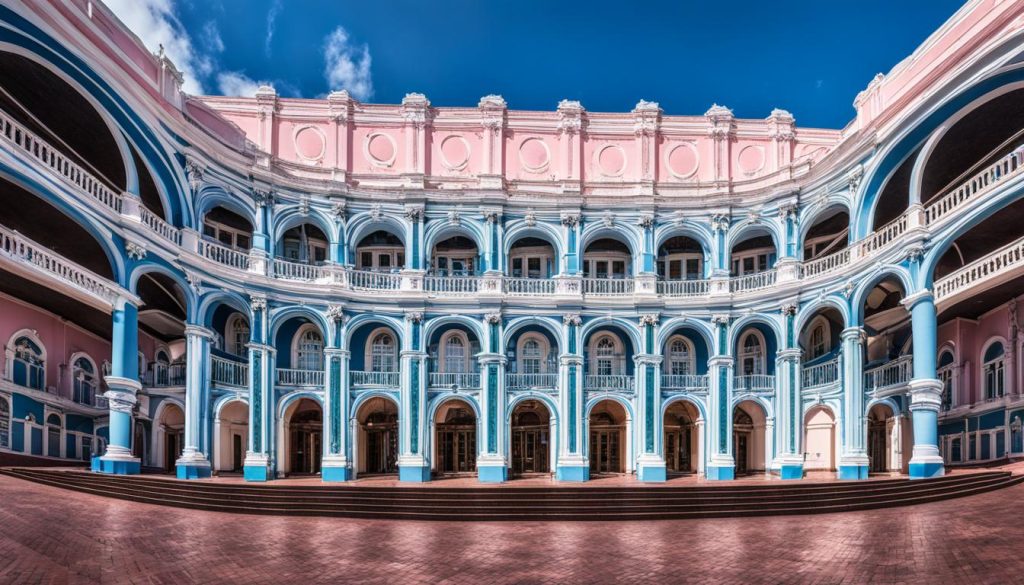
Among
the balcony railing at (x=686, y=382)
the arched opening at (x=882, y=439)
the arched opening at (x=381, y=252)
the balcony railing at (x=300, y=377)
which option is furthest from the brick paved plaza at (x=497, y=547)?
the arched opening at (x=381, y=252)

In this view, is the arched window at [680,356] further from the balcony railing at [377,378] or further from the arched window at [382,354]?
the arched window at [382,354]

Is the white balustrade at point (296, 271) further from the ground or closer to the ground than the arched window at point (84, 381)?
further from the ground

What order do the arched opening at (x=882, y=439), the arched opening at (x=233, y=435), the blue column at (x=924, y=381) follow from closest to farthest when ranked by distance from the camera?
the blue column at (x=924, y=381) < the arched opening at (x=882, y=439) < the arched opening at (x=233, y=435)

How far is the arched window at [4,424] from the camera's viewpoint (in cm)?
2156

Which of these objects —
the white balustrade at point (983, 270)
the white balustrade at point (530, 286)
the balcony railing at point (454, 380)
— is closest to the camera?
the white balustrade at point (983, 270)

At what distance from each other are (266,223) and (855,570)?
2270 centimetres

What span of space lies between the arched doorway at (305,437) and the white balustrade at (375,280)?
5223 mm

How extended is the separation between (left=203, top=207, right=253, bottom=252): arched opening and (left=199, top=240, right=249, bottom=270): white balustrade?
718 mm

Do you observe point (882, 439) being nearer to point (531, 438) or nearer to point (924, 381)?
point (924, 381)

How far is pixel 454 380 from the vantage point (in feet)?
91.6

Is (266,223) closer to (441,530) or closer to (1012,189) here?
(441,530)

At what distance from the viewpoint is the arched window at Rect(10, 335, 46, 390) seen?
2269 centimetres

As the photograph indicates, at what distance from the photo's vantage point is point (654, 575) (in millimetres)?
10414

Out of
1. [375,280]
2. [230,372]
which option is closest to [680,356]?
[375,280]
